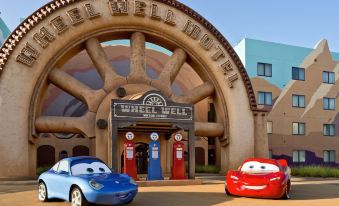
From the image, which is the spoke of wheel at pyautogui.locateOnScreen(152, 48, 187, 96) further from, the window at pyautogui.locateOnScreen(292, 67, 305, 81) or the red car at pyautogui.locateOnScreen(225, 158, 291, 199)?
the window at pyautogui.locateOnScreen(292, 67, 305, 81)

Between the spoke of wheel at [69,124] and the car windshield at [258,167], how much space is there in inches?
406

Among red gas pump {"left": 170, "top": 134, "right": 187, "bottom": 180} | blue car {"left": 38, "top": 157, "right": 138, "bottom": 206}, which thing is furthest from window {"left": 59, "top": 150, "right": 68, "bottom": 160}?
blue car {"left": 38, "top": 157, "right": 138, "bottom": 206}

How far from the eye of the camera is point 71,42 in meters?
20.9

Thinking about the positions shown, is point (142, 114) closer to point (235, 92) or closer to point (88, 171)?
point (88, 171)

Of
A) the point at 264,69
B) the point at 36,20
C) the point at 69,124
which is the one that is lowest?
the point at 69,124

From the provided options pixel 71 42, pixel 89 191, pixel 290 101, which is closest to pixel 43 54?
pixel 71 42

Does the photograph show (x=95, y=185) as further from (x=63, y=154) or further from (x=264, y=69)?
(x=264, y=69)

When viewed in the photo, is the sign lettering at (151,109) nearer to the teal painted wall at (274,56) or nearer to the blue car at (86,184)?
the blue car at (86,184)

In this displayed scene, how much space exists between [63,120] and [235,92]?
34.3 feet

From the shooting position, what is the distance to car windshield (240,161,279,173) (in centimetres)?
1259

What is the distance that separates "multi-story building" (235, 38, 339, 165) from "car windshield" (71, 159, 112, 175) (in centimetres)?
2443

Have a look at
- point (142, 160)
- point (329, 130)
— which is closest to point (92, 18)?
point (142, 160)

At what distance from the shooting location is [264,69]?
112ft

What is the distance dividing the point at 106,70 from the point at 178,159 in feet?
25.6
